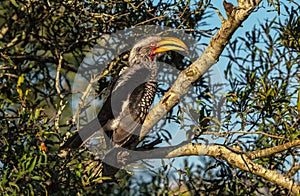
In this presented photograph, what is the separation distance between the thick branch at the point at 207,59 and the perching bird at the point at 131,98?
0.92 feet

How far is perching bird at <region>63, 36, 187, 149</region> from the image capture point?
389 cm

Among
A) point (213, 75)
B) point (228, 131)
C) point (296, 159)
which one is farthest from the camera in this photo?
point (213, 75)

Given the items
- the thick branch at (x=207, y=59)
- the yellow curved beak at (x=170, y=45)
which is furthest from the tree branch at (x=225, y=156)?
the yellow curved beak at (x=170, y=45)

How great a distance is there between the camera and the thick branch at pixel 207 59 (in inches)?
125

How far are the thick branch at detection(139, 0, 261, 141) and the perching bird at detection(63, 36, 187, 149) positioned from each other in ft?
0.92

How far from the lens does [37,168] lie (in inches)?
135

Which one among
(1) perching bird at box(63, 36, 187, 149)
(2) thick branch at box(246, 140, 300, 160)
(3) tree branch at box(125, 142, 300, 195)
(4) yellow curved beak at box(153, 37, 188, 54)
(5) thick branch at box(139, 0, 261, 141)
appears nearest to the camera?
(5) thick branch at box(139, 0, 261, 141)

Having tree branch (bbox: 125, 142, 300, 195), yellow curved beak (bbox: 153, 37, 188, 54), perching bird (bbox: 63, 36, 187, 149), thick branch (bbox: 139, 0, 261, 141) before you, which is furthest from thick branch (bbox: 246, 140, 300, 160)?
yellow curved beak (bbox: 153, 37, 188, 54)

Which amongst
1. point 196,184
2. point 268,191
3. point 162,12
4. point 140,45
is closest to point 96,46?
point 140,45

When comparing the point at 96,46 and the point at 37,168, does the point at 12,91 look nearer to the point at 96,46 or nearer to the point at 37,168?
the point at 96,46

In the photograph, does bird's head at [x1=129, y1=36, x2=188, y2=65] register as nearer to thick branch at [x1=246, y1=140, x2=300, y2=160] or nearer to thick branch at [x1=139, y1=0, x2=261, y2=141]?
thick branch at [x1=139, y1=0, x2=261, y2=141]

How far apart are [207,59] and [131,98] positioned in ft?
3.21

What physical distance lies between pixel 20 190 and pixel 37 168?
15cm

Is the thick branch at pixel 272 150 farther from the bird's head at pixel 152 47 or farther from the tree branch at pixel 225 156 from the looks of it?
the bird's head at pixel 152 47
